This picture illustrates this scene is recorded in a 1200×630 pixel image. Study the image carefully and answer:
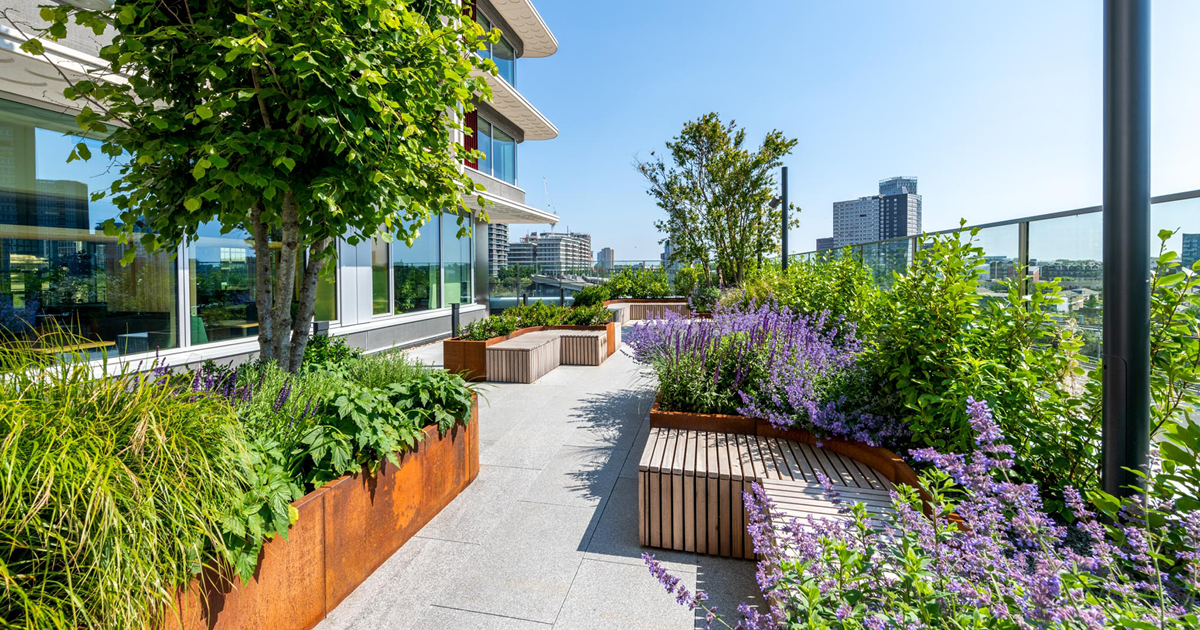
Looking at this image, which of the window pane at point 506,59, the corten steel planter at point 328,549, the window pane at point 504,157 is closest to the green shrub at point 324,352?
the corten steel planter at point 328,549

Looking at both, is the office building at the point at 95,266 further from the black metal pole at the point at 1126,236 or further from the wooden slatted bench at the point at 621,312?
the wooden slatted bench at the point at 621,312

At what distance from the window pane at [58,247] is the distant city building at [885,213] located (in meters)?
23.6

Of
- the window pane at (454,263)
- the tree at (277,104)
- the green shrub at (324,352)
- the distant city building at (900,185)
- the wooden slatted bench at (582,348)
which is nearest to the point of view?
the tree at (277,104)

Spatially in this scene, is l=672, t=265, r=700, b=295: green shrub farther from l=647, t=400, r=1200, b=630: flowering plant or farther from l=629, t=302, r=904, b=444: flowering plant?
l=647, t=400, r=1200, b=630: flowering plant

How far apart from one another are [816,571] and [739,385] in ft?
9.07

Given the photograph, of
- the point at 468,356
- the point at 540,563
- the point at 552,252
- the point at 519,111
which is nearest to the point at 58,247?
the point at 468,356

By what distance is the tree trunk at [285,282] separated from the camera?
3414 millimetres

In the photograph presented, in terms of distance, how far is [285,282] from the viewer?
348 centimetres

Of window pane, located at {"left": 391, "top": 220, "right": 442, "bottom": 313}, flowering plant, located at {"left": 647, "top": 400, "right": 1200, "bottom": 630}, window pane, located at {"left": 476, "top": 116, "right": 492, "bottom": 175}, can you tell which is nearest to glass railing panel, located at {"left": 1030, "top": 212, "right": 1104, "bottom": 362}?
flowering plant, located at {"left": 647, "top": 400, "right": 1200, "bottom": 630}

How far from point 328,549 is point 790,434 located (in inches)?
112

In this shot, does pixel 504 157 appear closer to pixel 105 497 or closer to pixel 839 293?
pixel 839 293

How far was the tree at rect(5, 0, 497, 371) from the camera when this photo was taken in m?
2.62

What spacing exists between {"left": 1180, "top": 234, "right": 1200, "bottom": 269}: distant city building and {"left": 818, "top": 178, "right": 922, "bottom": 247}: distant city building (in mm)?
21392

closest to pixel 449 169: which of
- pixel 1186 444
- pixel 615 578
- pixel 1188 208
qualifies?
pixel 615 578
